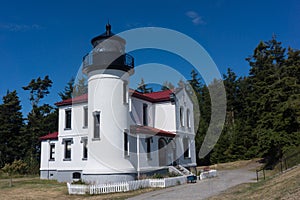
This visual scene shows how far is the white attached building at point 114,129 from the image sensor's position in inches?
674

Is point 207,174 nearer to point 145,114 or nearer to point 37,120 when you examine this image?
point 145,114

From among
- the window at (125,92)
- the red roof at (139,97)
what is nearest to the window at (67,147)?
the red roof at (139,97)

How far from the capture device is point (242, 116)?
152ft

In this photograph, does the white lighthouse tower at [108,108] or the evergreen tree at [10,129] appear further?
the evergreen tree at [10,129]

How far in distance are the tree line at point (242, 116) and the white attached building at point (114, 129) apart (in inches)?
232

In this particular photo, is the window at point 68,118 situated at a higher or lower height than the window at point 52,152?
higher

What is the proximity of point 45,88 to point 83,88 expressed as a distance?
663 centimetres

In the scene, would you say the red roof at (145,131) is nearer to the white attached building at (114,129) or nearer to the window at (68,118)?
the white attached building at (114,129)

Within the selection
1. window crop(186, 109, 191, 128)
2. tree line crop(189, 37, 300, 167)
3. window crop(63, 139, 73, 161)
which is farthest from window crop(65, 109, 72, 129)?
tree line crop(189, 37, 300, 167)

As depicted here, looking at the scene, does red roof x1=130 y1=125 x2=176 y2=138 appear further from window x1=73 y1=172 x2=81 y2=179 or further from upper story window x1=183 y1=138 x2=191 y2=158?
window x1=73 y1=172 x2=81 y2=179

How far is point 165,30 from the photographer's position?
20.8 metres

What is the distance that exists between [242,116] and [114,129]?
33.6 m

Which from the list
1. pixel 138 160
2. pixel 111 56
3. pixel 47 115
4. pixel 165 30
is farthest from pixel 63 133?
pixel 47 115

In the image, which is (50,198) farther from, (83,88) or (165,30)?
(83,88)
